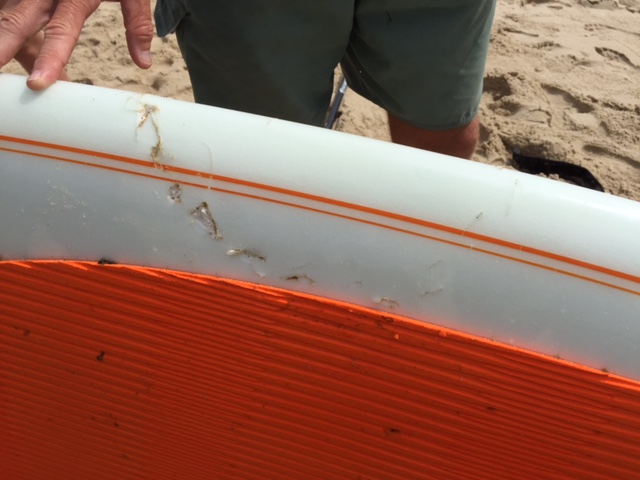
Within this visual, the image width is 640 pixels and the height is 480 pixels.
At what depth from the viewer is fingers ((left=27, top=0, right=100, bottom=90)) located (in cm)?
85

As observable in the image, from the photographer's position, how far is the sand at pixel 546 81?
1984 millimetres

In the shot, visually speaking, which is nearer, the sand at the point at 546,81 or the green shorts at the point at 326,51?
the green shorts at the point at 326,51

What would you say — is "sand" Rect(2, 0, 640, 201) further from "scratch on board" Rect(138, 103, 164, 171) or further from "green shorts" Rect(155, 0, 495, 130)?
"scratch on board" Rect(138, 103, 164, 171)

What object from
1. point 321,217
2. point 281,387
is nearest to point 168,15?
point 321,217

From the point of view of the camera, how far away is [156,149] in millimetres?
845

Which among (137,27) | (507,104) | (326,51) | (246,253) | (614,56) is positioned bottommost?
(507,104)

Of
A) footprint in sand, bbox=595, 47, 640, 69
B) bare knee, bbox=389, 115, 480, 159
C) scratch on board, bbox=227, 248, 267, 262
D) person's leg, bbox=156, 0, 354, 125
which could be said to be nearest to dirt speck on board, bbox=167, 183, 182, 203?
scratch on board, bbox=227, 248, 267, 262

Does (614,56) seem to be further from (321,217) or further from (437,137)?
(321,217)

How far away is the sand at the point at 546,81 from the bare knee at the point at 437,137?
21.0 inches

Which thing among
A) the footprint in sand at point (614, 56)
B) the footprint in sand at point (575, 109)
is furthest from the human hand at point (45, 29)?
the footprint in sand at point (614, 56)

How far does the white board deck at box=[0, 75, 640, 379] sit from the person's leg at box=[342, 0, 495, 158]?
40 centimetres

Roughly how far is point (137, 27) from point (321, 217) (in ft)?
1.41

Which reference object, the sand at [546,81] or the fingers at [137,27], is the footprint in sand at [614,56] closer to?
the sand at [546,81]

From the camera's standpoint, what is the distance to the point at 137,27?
0.92m
